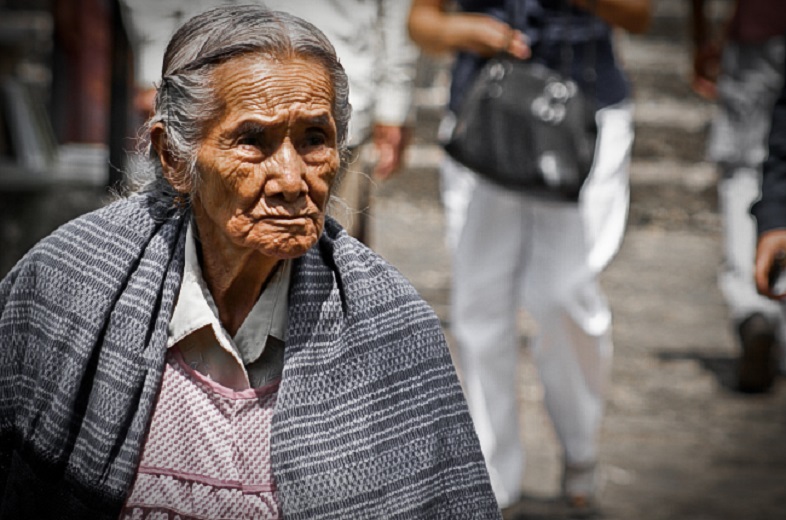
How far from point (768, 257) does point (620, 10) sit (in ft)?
3.27

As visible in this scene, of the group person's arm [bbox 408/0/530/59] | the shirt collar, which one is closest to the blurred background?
the shirt collar

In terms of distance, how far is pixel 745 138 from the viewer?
20.7 ft

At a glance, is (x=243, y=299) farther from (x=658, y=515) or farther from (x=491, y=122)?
(x=658, y=515)

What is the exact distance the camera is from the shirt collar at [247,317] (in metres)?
2.43

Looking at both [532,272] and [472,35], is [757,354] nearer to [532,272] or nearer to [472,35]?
[532,272]

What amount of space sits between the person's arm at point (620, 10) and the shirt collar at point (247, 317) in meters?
1.90

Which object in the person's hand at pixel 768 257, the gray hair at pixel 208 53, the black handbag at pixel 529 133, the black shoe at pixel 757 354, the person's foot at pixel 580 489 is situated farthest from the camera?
the black shoe at pixel 757 354

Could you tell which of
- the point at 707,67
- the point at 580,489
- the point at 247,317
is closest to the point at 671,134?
the point at 707,67

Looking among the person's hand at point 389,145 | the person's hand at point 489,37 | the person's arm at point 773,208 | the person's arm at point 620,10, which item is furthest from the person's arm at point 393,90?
the person's arm at point 773,208

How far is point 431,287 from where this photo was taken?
782cm

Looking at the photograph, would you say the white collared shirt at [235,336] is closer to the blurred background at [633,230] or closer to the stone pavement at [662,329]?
the blurred background at [633,230]

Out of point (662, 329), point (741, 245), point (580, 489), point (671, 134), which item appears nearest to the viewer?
point (580, 489)

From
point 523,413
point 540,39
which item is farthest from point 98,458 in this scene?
point 523,413

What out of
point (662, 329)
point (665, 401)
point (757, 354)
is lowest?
point (662, 329)
